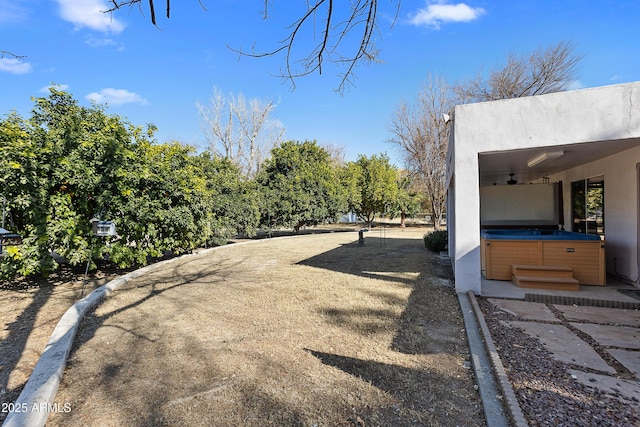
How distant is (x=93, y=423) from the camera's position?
85.7 inches

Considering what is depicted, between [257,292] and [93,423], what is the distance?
3497mm

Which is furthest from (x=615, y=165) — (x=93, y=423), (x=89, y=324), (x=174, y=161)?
(x=174, y=161)

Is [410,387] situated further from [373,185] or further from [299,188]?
[373,185]

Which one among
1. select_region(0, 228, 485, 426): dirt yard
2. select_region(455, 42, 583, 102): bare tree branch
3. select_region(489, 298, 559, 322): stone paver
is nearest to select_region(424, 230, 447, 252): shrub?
select_region(0, 228, 485, 426): dirt yard

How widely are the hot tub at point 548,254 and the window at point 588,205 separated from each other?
162cm

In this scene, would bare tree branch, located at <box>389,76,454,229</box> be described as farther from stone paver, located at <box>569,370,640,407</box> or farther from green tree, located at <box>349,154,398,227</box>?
stone paver, located at <box>569,370,640,407</box>

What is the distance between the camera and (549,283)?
5.18 m

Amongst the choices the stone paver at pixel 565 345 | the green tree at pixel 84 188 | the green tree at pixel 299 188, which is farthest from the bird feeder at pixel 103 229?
the green tree at pixel 299 188

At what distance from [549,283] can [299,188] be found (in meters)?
13.0

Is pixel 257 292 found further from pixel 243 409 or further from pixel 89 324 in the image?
pixel 243 409

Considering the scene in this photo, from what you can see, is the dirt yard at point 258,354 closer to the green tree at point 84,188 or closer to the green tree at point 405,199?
the green tree at point 84,188

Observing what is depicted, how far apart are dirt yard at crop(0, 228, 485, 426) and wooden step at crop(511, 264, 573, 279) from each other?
1211 millimetres

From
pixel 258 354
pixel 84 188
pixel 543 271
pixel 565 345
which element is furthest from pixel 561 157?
pixel 84 188

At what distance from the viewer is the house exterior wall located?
423 cm
